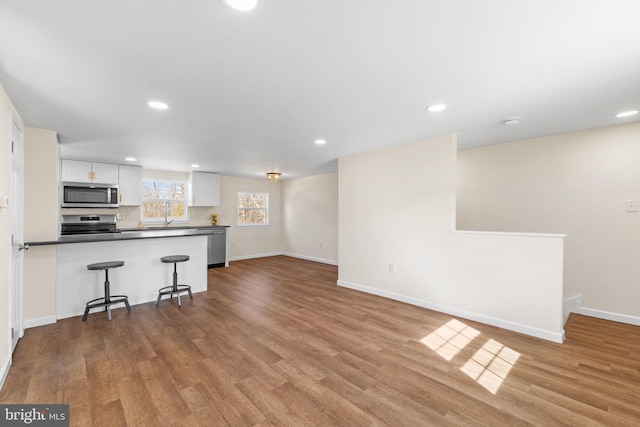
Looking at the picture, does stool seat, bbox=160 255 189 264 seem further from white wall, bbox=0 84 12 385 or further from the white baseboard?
the white baseboard

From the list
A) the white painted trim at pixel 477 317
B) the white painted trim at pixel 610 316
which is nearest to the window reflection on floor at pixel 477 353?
the white painted trim at pixel 477 317

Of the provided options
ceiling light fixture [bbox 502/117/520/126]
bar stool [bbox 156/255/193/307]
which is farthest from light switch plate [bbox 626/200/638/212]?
bar stool [bbox 156/255/193/307]

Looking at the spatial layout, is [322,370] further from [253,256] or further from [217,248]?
[253,256]

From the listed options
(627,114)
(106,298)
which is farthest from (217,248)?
(627,114)

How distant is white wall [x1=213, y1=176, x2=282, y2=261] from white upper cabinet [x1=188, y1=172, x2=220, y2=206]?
434 millimetres

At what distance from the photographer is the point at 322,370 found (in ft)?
7.37

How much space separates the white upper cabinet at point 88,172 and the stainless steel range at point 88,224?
76 cm

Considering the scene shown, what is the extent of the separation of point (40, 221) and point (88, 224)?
2.44 metres

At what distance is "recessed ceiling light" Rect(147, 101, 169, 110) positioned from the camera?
2.48m

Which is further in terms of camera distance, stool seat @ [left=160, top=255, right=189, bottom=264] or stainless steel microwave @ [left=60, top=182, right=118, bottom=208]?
stainless steel microwave @ [left=60, top=182, right=118, bottom=208]

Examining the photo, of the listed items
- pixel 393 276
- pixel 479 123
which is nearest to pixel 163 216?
pixel 393 276

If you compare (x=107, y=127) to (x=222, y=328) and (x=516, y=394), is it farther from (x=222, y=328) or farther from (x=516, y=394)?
(x=516, y=394)

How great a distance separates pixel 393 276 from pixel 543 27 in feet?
10.8

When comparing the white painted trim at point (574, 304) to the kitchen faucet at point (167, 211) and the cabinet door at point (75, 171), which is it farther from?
the cabinet door at point (75, 171)
